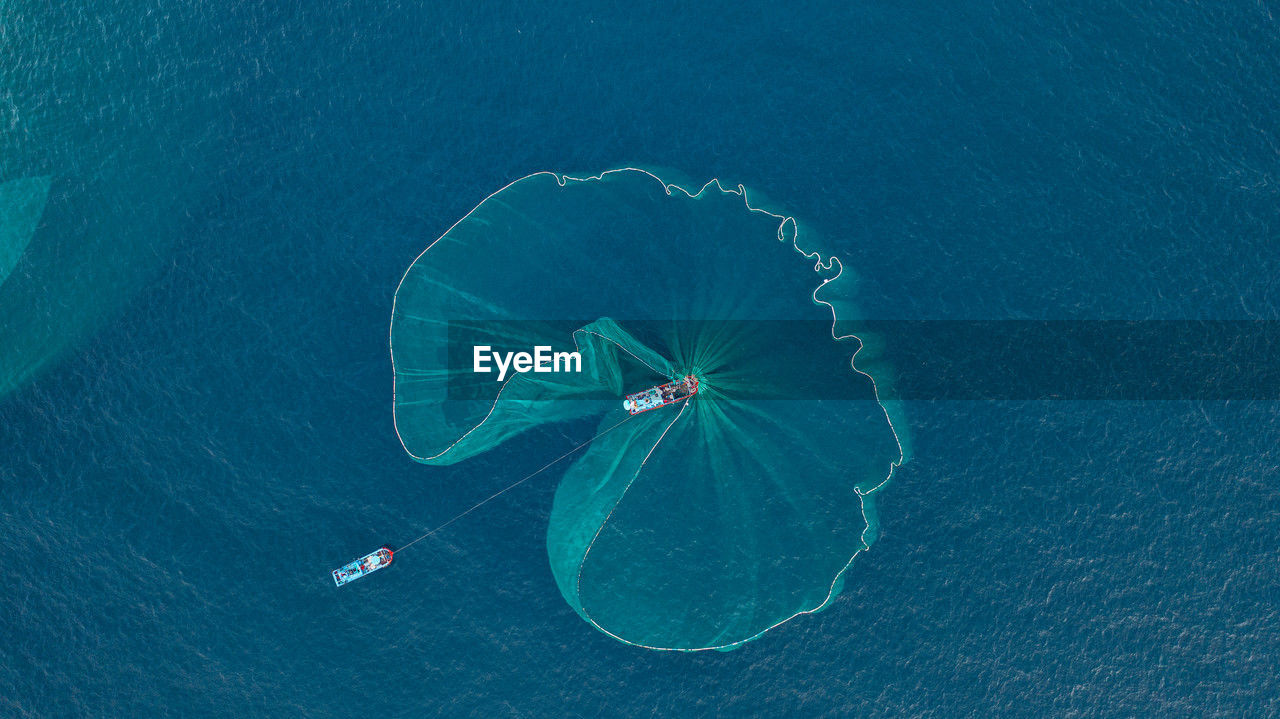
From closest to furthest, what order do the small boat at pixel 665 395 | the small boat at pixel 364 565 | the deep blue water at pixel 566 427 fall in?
the small boat at pixel 665 395 < the small boat at pixel 364 565 < the deep blue water at pixel 566 427

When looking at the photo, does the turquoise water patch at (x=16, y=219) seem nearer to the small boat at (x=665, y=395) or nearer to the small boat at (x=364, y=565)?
the small boat at (x=364, y=565)

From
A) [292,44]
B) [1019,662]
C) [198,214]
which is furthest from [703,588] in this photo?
[292,44]

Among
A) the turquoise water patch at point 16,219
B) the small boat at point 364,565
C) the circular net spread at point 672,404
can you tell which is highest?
the turquoise water patch at point 16,219

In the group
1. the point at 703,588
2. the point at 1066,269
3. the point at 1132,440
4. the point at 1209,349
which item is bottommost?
the point at 703,588

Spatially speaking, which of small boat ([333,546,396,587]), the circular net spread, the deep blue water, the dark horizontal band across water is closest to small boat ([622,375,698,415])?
the circular net spread

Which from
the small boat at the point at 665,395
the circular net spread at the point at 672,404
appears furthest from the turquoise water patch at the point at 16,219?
the small boat at the point at 665,395

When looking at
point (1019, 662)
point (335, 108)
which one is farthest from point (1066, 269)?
point (335, 108)

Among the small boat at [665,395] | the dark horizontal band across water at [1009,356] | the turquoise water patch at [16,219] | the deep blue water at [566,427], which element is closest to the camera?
the small boat at [665,395]

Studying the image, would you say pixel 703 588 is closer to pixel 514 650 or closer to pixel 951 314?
pixel 514 650

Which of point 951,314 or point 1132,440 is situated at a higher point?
point 951,314
